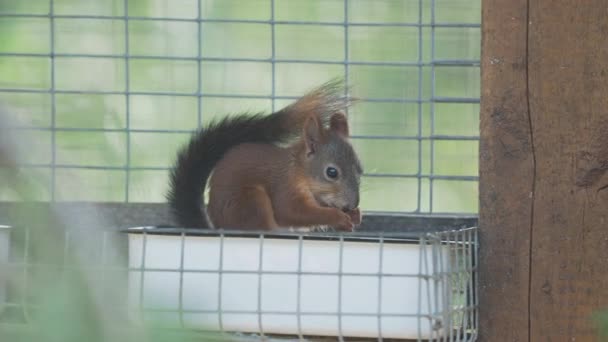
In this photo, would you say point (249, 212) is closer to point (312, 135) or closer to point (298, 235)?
point (312, 135)

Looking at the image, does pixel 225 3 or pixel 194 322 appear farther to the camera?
pixel 225 3

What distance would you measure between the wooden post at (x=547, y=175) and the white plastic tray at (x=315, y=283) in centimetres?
14

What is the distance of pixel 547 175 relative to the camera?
5.95ft

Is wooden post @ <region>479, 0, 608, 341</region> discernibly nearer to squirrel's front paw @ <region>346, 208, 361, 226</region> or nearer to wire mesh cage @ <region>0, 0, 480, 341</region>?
wire mesh cage @ <region>0, 0, 480, 341</region>

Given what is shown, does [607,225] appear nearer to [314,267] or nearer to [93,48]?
[314,267]

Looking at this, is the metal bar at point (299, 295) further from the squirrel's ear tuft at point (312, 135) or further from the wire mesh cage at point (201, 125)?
the squirrel's ear tuft at point (312, 135)

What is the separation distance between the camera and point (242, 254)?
1758 millimetres

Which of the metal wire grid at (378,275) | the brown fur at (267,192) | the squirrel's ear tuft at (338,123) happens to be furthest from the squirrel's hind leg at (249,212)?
the metal wire grid at (378,275)

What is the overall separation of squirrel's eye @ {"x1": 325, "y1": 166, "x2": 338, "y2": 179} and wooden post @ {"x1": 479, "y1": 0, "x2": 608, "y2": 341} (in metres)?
0.78

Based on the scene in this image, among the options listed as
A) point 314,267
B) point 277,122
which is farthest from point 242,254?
point 277,122

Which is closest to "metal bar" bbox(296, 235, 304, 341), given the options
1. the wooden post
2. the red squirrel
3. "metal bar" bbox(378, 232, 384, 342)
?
"metal bar" bbox(378, 232, 384, 342)

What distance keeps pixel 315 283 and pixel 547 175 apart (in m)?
0.42

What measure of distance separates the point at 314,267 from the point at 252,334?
5.7 inches

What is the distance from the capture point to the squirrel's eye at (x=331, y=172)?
258cm
